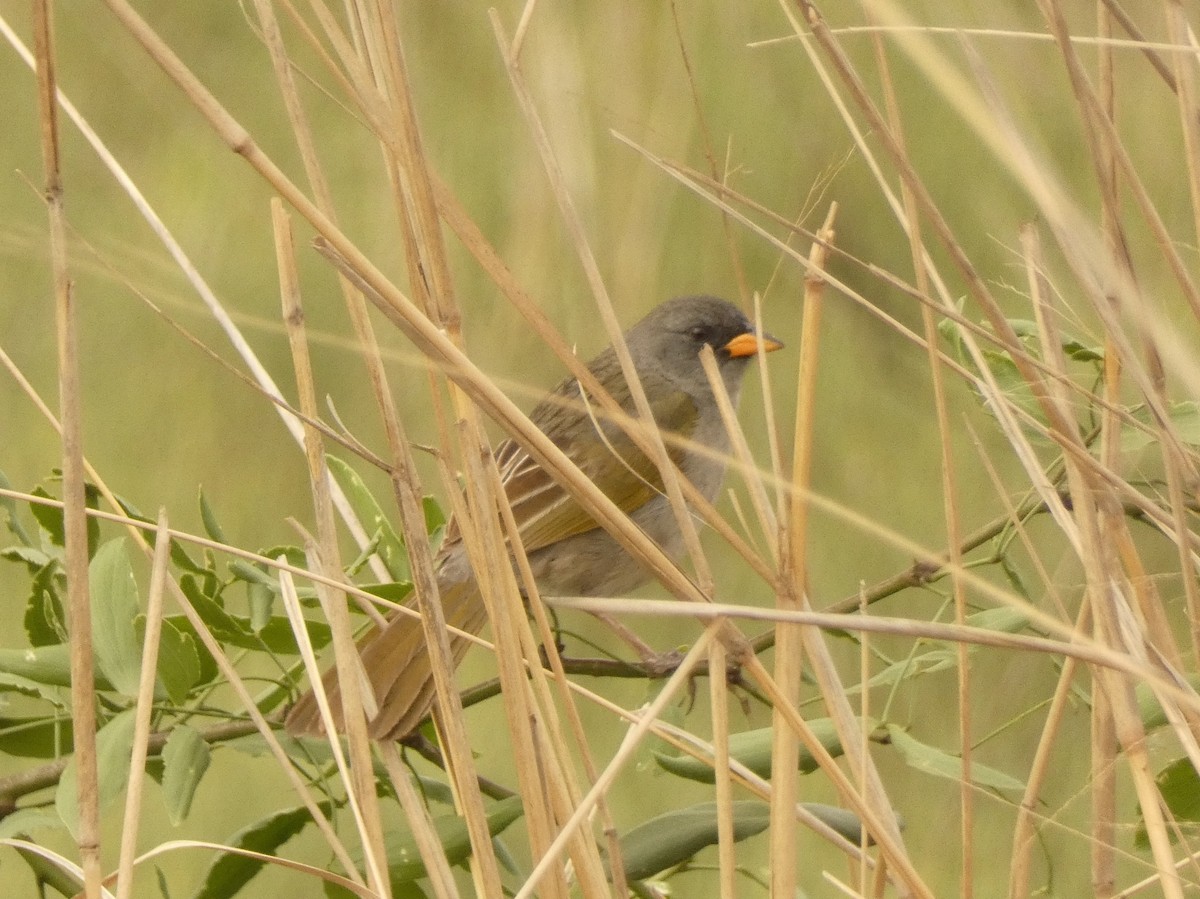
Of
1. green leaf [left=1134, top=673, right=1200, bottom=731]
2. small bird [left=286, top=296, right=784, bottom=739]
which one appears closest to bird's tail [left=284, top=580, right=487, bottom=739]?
small bird [left=286, top=296, right=784, bottom=739]

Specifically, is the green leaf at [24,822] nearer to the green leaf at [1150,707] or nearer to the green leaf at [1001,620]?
the green leaf at [1001,620]

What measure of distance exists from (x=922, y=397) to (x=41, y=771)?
2.60 metres

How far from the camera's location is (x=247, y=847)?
1.58m

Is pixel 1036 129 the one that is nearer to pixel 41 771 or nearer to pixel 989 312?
pixel 989 312

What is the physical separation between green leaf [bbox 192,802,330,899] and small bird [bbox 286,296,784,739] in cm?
20

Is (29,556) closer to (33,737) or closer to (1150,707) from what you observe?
(33,737)

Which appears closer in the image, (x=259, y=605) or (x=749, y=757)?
(x=749, y=757)

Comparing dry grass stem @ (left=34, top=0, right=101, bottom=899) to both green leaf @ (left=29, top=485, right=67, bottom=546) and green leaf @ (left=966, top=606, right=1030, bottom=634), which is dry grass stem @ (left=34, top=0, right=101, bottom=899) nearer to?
green leaf @ (left=29, top=485, right=67, bottom=546)

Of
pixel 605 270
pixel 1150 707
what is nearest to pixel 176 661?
pixel 1150 707

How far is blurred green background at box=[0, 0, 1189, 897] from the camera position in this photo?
11.3 ft

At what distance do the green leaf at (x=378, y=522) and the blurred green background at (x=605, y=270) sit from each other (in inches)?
58.0

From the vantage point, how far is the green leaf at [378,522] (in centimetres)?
182

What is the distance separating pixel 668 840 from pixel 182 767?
45 centimetres

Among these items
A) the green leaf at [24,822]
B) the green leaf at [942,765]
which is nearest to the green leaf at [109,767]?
the green leaf at [24,822]
